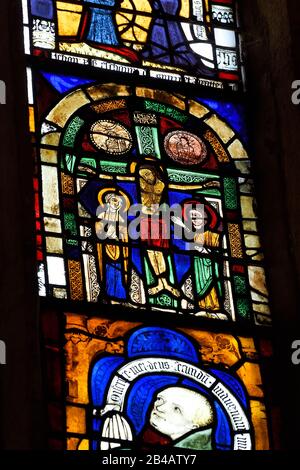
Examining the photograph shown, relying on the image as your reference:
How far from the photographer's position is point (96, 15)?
12.3 m

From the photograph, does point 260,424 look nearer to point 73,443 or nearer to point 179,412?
point 179,412

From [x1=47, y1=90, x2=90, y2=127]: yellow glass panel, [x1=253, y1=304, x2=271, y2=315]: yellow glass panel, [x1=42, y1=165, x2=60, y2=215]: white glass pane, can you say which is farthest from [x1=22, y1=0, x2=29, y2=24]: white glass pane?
[x1=253, y1=304, x2=271, y2=315]: yellow glass panel

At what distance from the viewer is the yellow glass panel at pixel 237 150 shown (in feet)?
39.6

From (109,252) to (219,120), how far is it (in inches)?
43.8

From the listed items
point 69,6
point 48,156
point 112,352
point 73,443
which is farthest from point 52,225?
point 69,6

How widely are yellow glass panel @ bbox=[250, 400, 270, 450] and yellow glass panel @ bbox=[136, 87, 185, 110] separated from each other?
5.61 ft

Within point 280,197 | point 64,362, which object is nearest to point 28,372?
point 64,362

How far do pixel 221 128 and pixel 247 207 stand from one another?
0.48 metres

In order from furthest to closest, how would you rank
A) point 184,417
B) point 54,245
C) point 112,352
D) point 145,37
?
1. point 145,37
2. point 54,245
3. point 112,352
4. point 184,417

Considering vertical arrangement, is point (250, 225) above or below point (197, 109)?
below

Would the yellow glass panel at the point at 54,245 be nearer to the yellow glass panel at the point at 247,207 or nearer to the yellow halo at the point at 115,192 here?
the yellow halo at the point at 115,192

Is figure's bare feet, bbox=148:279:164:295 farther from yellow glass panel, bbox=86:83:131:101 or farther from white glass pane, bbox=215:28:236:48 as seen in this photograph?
white glass pane, bbox=215:28:236:48

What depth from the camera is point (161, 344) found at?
11.2m
